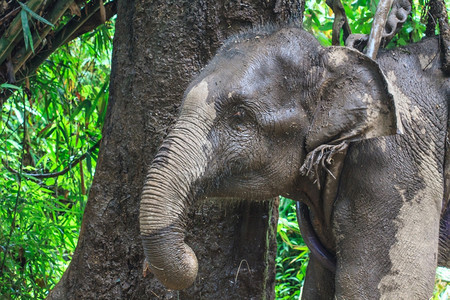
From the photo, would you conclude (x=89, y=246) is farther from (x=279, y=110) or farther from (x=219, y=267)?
(x=279, y=110)

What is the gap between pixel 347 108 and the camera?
2.26 metres

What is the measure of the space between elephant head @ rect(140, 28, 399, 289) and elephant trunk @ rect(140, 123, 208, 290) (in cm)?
1

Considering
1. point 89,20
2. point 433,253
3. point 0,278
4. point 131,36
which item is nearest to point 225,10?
point 131,36

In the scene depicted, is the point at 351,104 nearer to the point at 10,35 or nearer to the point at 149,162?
the point at 149,162

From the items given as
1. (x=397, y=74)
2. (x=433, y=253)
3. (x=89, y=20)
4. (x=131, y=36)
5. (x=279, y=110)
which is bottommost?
(x=433, y=253)

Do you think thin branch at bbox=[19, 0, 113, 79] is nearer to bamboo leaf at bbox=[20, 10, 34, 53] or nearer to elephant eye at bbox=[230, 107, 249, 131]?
bamboo leaf at bbox=[20, 10, 34, 53]

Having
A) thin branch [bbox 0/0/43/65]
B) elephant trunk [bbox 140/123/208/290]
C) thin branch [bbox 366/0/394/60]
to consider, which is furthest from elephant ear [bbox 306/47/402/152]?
thin branch [bbox 0/0/43/65]

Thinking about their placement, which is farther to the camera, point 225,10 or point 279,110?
point 225,10

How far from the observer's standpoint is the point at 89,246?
2688 mm

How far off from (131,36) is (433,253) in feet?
4.60

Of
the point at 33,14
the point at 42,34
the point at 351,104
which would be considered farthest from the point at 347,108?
the point at 42,34

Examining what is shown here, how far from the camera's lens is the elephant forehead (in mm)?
2158

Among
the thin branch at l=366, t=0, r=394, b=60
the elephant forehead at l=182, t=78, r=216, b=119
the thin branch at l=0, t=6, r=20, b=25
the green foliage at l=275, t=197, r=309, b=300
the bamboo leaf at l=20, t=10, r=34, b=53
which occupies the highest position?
the thin branch at l=0, t=6, r=20, b=25

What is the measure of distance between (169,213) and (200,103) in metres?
0.40
